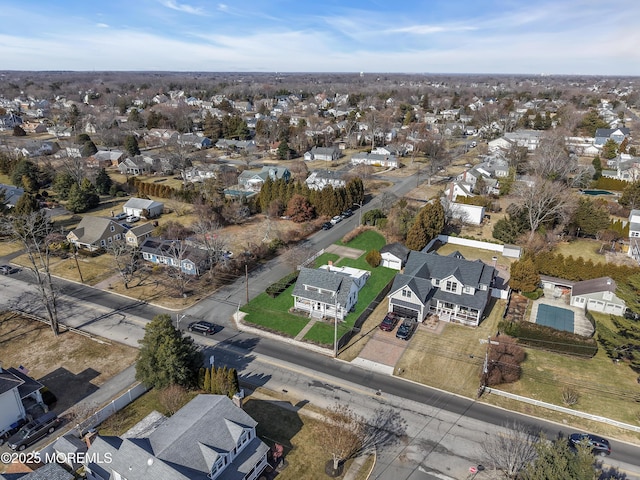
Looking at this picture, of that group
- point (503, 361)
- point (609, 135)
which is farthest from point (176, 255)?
point (609, 135)

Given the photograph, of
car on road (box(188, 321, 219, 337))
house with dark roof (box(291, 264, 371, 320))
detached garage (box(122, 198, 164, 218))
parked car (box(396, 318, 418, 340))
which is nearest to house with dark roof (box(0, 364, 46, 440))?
car on road (box(188, 321, 219, 337))

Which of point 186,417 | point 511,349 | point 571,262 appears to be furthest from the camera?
point 571,262

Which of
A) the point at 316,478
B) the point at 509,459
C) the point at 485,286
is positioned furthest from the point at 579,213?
the point at 316,478

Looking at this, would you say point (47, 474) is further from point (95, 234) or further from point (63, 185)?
point (63, 185)

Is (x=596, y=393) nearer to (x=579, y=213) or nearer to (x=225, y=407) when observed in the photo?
(x=225, y=407)

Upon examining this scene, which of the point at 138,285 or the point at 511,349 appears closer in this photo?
the point at 511,349

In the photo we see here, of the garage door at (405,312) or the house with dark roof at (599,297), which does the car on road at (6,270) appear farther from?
the house with dark roof at (599,297)
